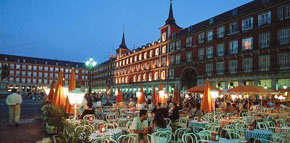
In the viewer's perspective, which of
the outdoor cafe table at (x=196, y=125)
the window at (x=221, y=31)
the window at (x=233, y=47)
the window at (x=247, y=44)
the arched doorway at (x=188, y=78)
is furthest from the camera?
the arched doorway at (x=188, y=78)

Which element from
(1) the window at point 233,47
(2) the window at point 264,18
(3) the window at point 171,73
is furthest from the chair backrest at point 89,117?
(3) the window at point 171,73

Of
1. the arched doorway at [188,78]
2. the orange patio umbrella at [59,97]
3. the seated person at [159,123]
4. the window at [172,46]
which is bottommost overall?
the seated person at [159,123]

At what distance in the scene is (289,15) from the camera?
23344 millimetres

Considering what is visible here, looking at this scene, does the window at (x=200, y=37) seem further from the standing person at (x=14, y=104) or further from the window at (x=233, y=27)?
the standing person at (x=14, y=104)

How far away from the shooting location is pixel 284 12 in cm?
2373

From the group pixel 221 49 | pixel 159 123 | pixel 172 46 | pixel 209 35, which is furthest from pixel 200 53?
pixel 159 123

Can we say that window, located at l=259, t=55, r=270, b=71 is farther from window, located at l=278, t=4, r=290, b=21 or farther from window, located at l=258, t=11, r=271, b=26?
window, located at l=278, t=4, r=290, b=21

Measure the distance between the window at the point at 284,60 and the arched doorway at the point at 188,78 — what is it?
15369mm

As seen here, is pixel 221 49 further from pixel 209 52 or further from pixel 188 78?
pixel 188 78

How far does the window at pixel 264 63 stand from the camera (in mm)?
25234

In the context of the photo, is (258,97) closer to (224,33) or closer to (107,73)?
(224,33)

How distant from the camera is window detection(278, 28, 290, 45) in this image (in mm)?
23328

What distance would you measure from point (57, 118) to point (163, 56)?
122 ft

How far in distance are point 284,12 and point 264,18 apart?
7.81 feet
